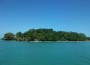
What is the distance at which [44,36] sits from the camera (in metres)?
97.4

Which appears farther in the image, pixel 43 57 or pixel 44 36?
pixel 44 36

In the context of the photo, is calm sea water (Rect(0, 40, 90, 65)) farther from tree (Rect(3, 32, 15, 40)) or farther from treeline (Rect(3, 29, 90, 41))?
tree (Rect(3, 32, 15, 40))

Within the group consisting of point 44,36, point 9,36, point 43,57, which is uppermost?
point 9,36

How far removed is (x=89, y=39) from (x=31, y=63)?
375 feet

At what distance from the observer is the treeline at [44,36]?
94.9 metres

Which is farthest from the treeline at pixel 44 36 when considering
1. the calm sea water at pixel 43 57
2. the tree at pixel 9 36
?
the calm sea water at pixel 43 57

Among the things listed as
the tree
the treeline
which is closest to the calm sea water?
the treeline

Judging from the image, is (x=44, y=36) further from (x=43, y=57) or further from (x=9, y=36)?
(x=43, y=57)

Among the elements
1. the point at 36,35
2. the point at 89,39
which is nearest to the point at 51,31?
the point at 36,35

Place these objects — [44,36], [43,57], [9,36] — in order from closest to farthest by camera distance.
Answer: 1. [43,57]
2. [44,36]
3. [9,36]

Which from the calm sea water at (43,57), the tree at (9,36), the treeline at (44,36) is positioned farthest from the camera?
the tree at (9,36)

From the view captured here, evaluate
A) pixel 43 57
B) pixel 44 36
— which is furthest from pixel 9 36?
pixel 43 57

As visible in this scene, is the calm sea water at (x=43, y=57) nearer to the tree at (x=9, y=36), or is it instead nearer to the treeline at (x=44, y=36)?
the treeline at (x=44, y=36)

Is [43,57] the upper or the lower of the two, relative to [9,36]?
lower
